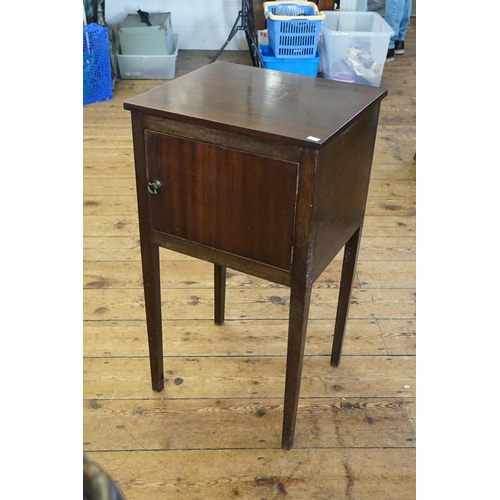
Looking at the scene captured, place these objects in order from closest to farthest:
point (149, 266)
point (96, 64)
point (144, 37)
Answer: point (149, 266) → point (96, 64) → point (144, 37)

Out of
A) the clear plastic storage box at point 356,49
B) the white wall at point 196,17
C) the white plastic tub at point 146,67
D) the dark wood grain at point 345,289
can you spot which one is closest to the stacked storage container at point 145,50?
the white plastic tub at point 146,67

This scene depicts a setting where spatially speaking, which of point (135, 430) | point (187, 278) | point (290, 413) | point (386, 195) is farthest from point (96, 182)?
point (290, 413)

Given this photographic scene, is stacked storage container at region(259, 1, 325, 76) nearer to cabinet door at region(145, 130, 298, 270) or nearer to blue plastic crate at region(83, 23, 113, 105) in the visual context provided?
blue plastic crate at region(83, 23, 113, 105)

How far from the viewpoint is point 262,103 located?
110 centimetres

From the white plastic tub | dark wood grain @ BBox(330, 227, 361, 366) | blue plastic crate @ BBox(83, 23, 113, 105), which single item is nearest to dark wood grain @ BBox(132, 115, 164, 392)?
dark wood grain @ BBox(330, 227, 361, 366)

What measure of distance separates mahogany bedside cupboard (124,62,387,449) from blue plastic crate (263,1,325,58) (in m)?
2.32

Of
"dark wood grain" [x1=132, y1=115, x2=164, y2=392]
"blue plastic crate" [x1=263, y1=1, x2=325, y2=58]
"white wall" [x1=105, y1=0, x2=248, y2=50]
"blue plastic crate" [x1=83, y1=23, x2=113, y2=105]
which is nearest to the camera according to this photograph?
"dark wood grain" [x1=132, y1=115, x2=164, y2=392]

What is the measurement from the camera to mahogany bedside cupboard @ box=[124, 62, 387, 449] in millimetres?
992

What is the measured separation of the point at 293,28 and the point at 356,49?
0.42m

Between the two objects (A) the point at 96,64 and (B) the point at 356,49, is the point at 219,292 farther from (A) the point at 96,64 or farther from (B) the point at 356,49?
(B) the point at 356,49

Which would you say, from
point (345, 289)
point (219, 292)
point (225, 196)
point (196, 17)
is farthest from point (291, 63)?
point (225, 196)

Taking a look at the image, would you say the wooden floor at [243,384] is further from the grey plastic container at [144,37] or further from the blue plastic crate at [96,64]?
the grey plastic container at [144,37]

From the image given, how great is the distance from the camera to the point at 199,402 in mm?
1449

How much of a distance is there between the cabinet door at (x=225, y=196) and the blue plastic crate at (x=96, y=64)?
2.42 meters
